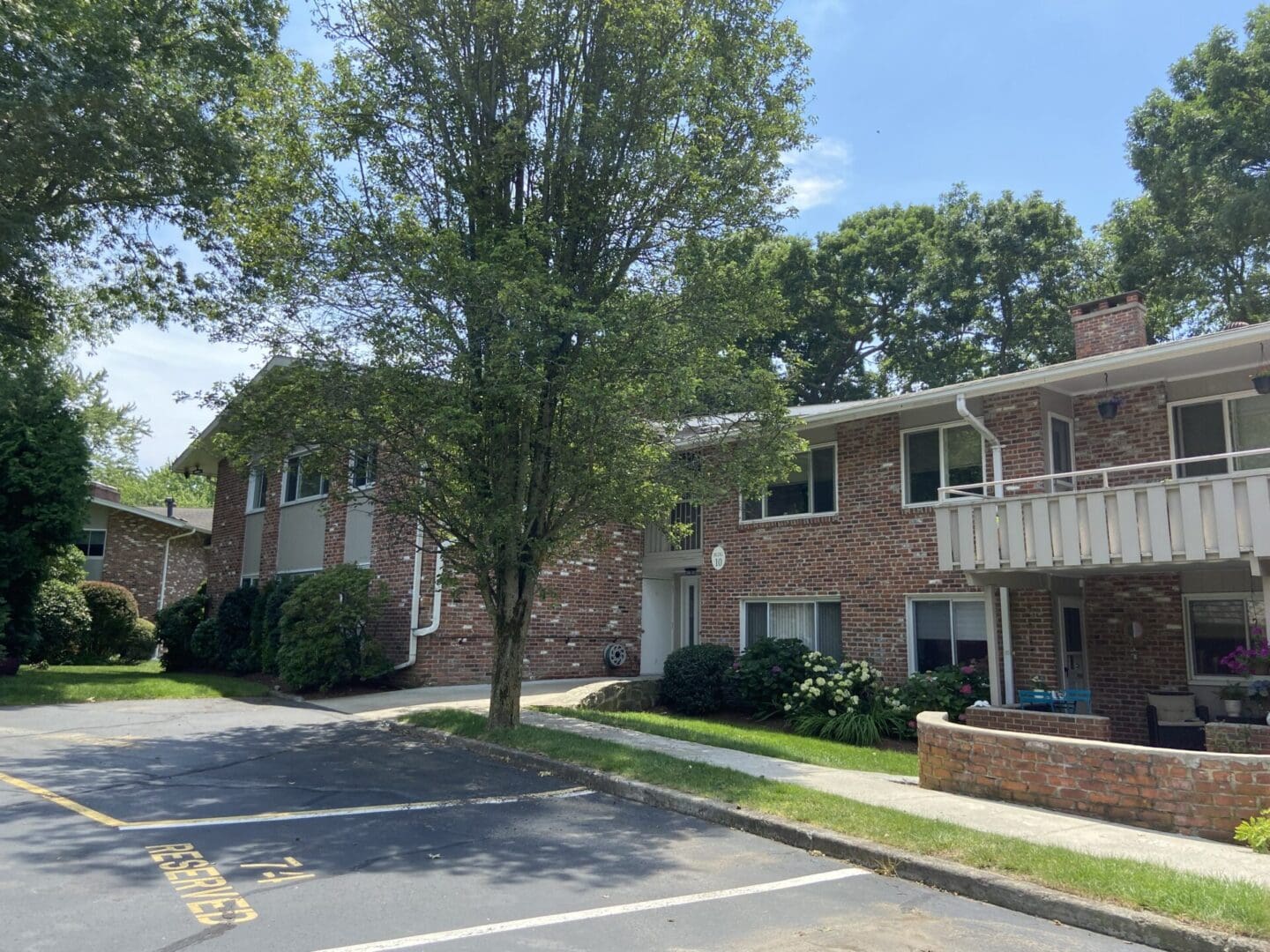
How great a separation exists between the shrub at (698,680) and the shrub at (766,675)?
0.24 meters

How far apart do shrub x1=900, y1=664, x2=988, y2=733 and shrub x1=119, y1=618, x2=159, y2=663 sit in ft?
73.7

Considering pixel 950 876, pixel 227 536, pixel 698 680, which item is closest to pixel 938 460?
pixel 698 680

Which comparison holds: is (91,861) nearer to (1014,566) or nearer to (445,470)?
(445,470)

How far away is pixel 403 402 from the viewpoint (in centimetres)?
1088

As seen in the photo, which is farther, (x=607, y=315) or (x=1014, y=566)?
(x=1014, y=566)

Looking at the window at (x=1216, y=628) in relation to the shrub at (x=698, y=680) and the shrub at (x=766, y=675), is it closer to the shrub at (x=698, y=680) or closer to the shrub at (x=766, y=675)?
the shrub at (x=766, y=675)

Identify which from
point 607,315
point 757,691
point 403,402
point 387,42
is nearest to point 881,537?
point 757,691

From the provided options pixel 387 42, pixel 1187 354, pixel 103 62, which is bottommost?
pixel 1187 354

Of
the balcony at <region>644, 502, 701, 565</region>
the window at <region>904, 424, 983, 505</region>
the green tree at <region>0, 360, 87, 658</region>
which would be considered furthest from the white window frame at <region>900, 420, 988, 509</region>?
the green tree at <region>0, 360, 87, 658</region>

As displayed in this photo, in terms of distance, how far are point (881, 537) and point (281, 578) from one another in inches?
499

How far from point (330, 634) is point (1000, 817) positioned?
40.9 feet

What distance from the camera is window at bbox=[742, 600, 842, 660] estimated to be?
52.2 ft

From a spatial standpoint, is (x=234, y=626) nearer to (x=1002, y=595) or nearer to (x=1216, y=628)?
(x=1002, y=595)

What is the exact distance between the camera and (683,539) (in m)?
18.4
